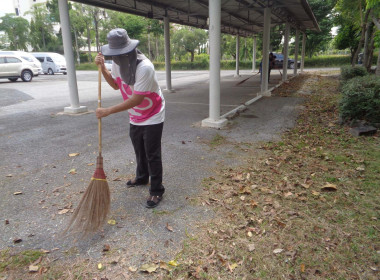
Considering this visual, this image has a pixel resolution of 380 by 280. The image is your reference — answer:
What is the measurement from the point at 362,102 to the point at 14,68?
68.8ft

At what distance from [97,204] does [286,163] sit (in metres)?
3.25

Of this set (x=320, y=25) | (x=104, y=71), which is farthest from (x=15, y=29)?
(x=104, y=71)

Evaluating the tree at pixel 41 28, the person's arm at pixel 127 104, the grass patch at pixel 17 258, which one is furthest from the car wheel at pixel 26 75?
the tree at pixel 41 28

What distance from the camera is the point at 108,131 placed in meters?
6.88

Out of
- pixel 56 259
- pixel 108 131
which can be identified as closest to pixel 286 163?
pixel 56 259

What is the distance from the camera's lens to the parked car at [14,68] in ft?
60.5

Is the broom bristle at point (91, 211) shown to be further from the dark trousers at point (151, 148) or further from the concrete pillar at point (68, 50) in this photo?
the concrete pillar at point (68, 50)

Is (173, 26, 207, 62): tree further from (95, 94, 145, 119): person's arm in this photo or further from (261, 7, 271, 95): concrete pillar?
(95, 94, 145, 119): person's arm

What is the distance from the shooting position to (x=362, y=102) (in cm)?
632

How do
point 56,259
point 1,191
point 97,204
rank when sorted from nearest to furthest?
point 56,259
point 97,204
point 1,191

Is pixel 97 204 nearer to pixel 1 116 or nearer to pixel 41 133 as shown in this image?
pixel 41 133

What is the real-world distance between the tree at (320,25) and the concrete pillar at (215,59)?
2493 centimetres

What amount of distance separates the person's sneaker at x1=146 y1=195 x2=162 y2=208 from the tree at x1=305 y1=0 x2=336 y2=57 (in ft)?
97.0

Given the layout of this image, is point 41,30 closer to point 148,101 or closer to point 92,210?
point 148,101
